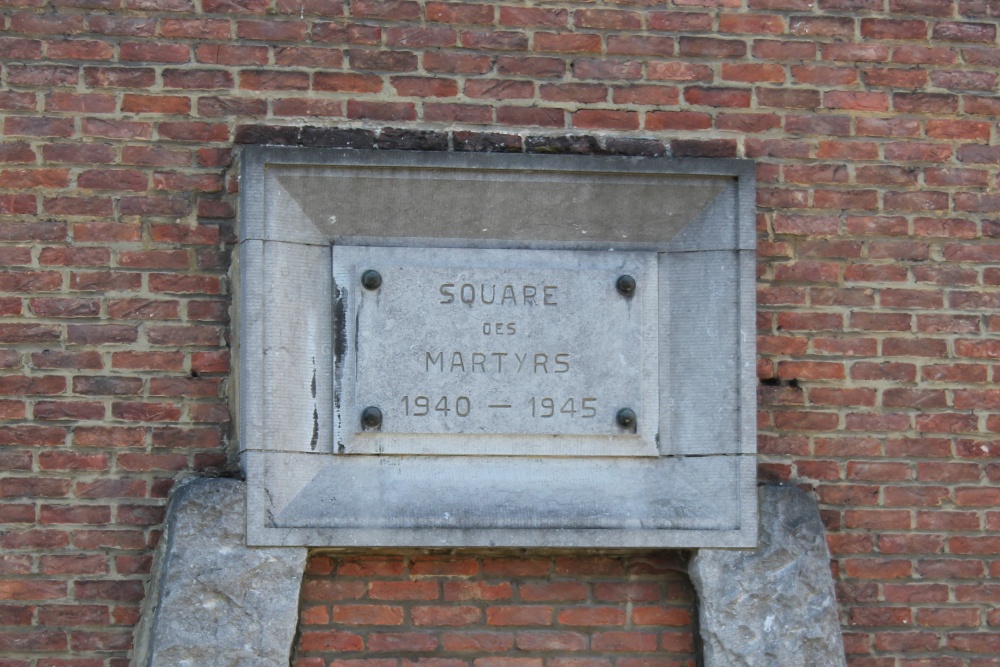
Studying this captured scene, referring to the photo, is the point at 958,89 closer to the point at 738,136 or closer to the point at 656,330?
the point at 738,136

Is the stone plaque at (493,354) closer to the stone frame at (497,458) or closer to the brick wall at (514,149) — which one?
the stone frame at (497,458)

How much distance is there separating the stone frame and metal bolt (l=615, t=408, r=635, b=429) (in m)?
0.11

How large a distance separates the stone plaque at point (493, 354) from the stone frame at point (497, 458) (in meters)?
0.05

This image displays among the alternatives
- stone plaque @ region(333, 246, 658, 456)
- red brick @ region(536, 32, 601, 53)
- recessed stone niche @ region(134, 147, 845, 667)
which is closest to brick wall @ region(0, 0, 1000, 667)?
red brick @ region(536, 32, 601, 53)

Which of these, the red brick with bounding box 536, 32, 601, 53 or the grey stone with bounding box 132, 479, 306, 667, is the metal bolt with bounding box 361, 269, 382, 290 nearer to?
the grey stone with bounding box 132, 479, 306, 667

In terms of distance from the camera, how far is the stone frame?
154 inches

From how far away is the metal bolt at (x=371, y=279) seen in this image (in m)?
4.06

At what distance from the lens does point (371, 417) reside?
4.02m

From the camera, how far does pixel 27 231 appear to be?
3.93 metres

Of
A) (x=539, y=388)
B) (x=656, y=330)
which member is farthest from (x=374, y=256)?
(x=656, y=330)

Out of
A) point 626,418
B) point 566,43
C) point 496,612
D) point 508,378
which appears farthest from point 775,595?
point 566,43

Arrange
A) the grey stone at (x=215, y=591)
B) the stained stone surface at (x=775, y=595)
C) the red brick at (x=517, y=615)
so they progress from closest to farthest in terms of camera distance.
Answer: the grey stone at (x=215, y=591) → the stained stone surface at (x=775, y=595) → the red brick at (x=517, y=615)

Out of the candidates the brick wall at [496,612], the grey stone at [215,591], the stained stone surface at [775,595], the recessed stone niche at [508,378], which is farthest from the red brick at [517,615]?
the grey stone at [215,591]

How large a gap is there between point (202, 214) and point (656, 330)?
1.48 m
